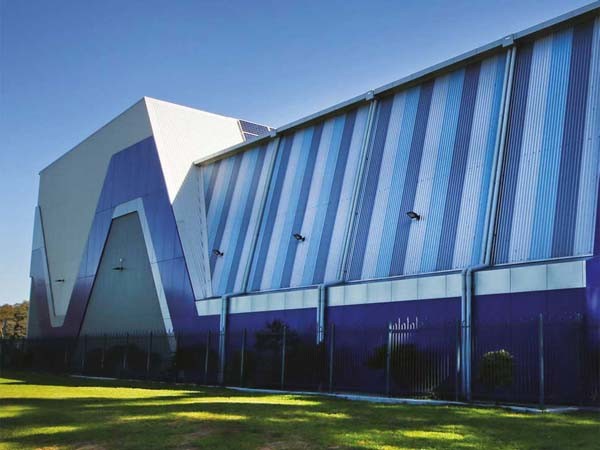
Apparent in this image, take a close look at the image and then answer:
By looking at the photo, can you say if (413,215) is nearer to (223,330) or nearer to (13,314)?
(223,330)

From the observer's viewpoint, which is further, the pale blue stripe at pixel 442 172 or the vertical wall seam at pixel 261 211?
the vertical wall seam at pixel 261 211

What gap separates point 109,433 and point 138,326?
88.4ft

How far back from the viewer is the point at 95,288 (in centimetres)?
4541

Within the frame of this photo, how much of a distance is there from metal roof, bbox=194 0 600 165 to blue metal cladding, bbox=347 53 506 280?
362 millimetres

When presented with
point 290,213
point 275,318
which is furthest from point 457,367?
point 290,213

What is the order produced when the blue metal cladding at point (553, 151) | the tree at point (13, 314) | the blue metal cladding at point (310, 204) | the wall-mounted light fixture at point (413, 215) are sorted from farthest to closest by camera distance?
the tree at point (13, 314) → the blue metal cladding at point (310, 204) → the wall-mounted light fixture at point (413, 215) → the blue metal cladding at point (553, 151)

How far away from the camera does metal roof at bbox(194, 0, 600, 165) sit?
77.2ft

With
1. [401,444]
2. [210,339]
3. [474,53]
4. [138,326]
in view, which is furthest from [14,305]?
[401,444]

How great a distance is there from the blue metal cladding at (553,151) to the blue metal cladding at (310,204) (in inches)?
307

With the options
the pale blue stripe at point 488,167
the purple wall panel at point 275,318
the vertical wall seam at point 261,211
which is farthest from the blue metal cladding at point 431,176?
the vertical wall seam at point 261,211

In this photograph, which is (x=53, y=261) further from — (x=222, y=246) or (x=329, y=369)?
(x=329, y=369)

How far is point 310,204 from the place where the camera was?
3228 cm

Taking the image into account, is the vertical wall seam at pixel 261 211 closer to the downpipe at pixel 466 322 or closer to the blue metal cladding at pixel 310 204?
the blue metal cladding at pixel 310 204

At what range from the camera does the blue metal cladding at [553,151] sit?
21547mm
